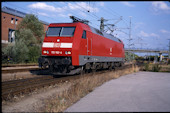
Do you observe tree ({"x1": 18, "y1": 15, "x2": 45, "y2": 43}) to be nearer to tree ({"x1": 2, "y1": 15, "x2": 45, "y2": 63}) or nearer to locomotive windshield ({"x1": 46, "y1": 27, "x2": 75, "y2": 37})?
tree ({"x1": 2, "y1": 15, "x2": 45, "y2": 63})

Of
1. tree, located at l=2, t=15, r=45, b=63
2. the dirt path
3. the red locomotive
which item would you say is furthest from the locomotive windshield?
tree, located at l=2, t=15, r=45, b=63

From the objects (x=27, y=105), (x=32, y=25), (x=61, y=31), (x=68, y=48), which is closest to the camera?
(x=27, y=105)

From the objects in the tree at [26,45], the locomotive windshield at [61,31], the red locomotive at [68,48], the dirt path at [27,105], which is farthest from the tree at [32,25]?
the dirt path at [27,105]

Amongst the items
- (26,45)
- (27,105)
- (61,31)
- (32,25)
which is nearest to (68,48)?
(61,31)

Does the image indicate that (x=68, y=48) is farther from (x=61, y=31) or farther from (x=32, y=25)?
(x=32, y=25)

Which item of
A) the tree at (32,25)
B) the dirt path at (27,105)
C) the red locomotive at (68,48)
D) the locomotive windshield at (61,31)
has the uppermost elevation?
the tree at (32,25)

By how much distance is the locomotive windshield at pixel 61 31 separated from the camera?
42.0 ft

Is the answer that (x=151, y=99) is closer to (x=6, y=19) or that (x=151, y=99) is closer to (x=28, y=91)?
(x=28, y=91)

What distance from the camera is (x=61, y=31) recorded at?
13094 mm

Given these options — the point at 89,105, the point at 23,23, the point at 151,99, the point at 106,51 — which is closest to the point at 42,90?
the point at 89,105

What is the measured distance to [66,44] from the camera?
40.7 ft

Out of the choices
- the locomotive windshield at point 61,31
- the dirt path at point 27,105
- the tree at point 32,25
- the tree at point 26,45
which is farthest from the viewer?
the tree at point 32,25

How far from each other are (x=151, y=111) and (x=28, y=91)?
557cm

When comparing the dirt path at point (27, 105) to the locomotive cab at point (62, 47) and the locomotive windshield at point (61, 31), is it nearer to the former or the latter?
the locomotive cab at point (62, 47)
